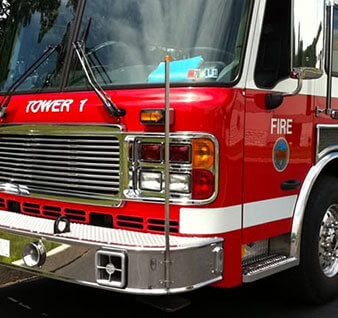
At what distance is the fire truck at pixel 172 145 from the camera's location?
3117 millimetres

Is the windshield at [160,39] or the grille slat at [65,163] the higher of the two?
the windshield at [160,39]

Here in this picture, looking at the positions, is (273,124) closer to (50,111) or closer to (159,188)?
(159,188)

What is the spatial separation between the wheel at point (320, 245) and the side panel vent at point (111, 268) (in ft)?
4.94

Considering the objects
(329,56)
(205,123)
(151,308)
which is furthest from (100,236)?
(329,56)

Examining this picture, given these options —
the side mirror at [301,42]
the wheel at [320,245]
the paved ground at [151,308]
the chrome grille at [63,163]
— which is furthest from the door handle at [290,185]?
the chrome grille at [63,163]

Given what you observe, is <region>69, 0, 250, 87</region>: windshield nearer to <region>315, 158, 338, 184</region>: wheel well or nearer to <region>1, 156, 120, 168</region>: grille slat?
<region>1, 156, 120, 168</region>: grille slat

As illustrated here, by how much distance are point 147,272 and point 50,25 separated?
82.9 inches

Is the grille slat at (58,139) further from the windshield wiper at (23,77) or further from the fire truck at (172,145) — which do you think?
the windshield wiper at (23,77)

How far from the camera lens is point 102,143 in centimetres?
340

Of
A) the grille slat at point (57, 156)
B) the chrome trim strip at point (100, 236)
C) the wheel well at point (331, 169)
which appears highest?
the grille slat at point (57, 156)

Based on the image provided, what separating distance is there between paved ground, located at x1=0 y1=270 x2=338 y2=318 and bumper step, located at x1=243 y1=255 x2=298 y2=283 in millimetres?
462

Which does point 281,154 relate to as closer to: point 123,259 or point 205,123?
point 205,123

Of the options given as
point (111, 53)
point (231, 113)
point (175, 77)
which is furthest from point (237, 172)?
point (111, 53)

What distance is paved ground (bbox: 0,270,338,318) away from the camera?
4062 mm
